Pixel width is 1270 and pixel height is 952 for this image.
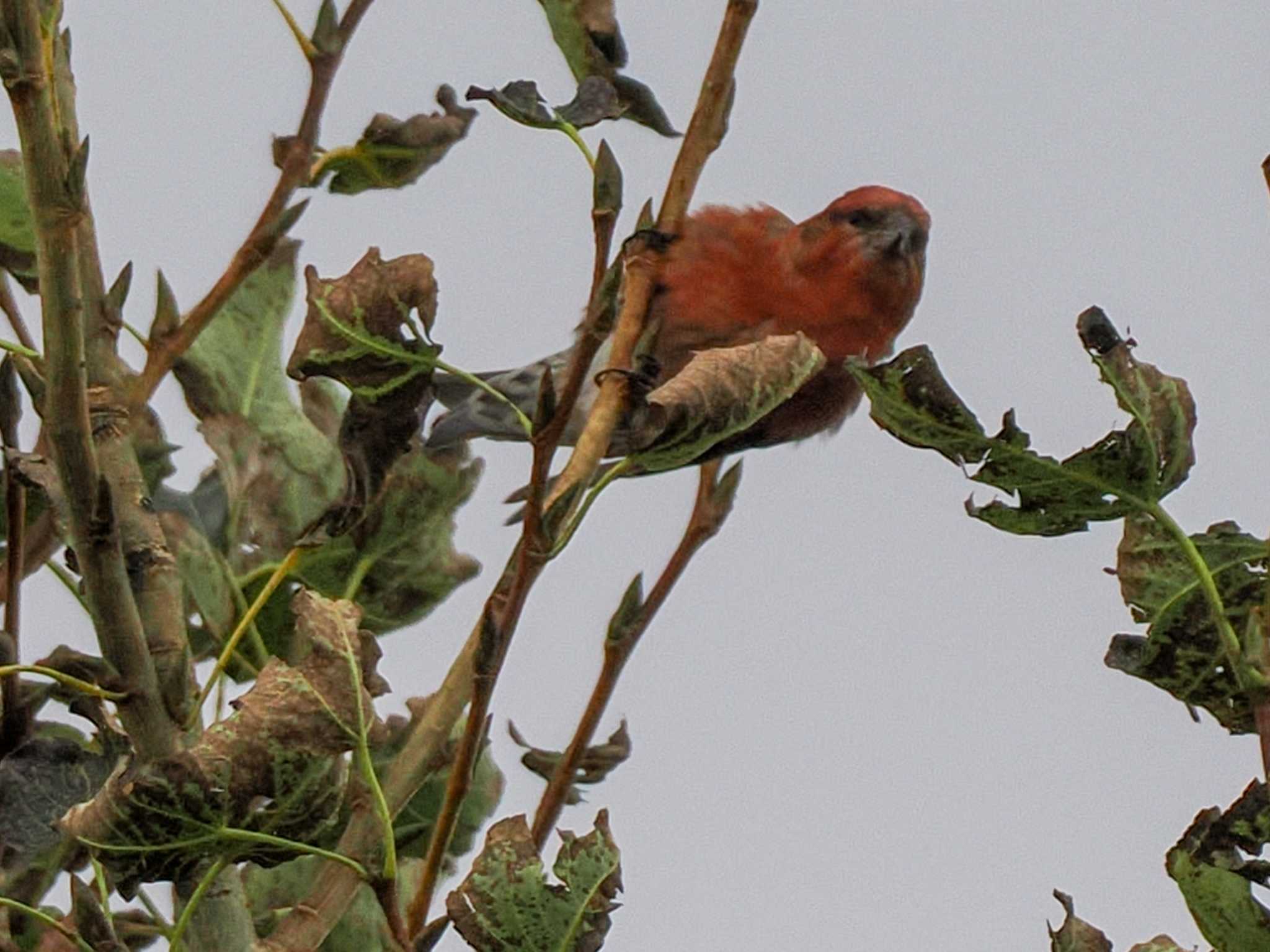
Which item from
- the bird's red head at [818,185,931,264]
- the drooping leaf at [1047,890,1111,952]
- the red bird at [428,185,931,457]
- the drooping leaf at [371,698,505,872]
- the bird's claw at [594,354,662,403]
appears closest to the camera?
the drooping leaf at [1047,890,1111,952]

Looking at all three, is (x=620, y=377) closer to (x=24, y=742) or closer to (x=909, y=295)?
(x=24, y=742)

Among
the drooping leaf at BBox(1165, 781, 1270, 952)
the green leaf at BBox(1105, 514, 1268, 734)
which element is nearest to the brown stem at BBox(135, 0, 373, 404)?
the green leaf at BBox(1105, 514, 1268, 734)

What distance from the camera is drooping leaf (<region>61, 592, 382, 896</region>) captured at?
1.13 meters

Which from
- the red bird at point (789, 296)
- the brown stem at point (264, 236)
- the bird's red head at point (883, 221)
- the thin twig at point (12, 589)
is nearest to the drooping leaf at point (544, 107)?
the brown stem at point (264, 236)

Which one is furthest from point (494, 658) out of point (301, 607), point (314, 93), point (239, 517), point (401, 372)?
point (239, 517)

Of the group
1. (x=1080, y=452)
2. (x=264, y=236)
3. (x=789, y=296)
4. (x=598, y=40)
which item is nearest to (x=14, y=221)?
(x=264, y=236)

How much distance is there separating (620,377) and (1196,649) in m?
0.37

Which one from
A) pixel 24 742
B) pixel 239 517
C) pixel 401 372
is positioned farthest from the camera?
pixel 239 517

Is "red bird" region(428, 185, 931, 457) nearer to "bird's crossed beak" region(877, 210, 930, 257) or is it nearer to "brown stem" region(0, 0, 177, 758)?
"bird's crossed beak" region(877, 210, 930, 257)

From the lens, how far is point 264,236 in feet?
5.03

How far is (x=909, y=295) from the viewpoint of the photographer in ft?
12.1

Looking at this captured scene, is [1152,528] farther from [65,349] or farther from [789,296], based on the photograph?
[789,296]

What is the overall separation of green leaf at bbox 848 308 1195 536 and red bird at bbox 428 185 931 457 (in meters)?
1.99

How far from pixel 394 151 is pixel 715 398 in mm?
532
